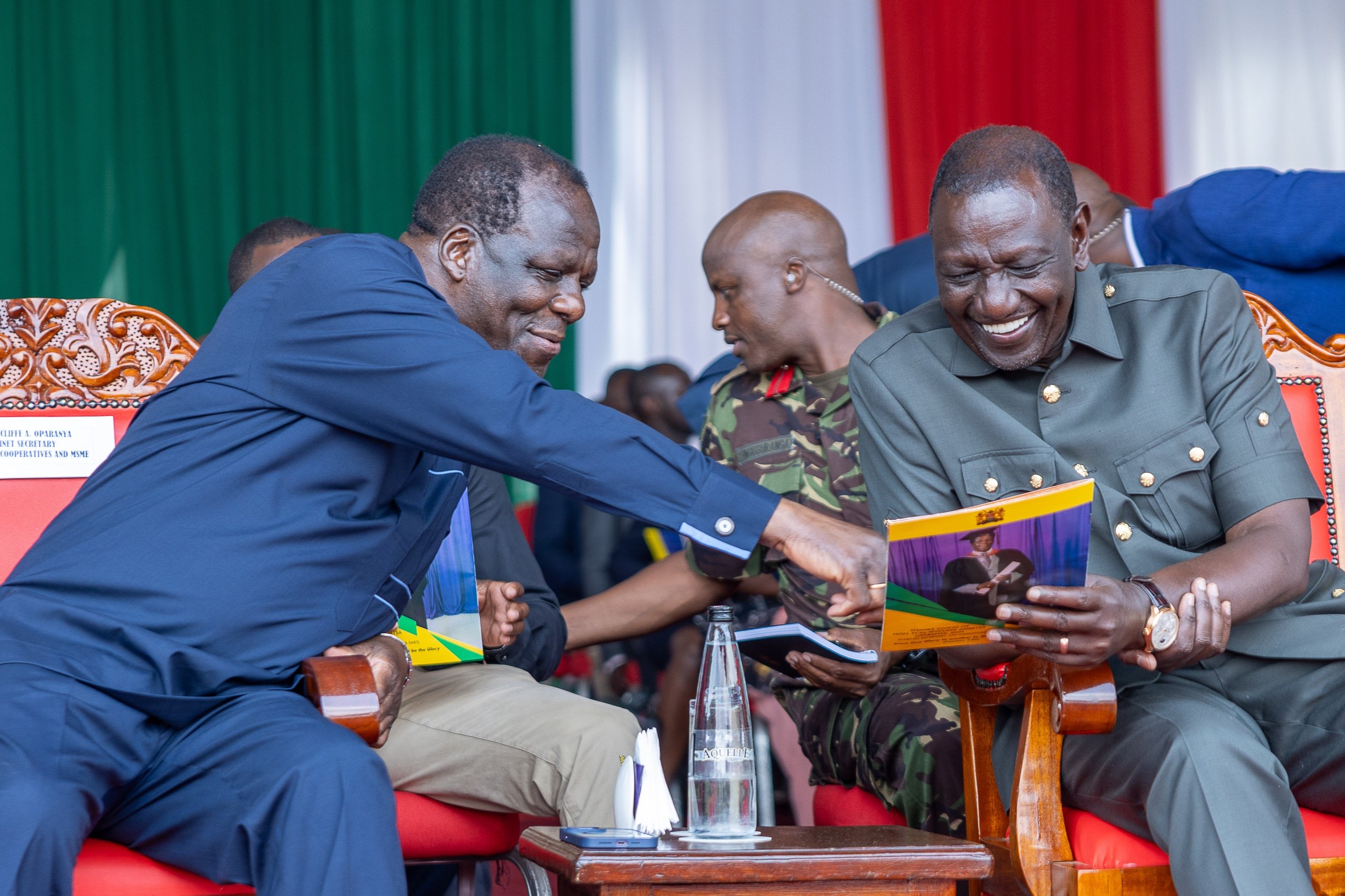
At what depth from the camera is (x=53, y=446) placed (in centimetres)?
262

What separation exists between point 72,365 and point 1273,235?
8.67 ft

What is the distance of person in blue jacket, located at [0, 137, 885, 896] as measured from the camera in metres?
1.64

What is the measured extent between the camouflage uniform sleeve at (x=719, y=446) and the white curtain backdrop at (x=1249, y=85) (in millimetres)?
3467

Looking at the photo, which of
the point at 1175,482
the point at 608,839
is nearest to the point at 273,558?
the point at 608,839

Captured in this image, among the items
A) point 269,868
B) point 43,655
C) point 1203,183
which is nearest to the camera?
point 269,868

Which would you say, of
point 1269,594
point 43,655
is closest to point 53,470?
point 43,655

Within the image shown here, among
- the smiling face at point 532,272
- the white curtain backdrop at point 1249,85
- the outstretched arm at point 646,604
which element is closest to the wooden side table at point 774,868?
the smiling face at point 532,272

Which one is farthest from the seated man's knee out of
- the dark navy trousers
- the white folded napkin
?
the white folded napkin

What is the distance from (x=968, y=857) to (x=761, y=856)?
0.89ft

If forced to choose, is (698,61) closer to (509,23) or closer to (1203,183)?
(509,23)

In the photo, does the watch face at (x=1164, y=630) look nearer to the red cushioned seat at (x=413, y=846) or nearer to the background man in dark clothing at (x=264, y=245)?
the red cushioned seat at (x=413, y=846)

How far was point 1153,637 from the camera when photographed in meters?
1.89

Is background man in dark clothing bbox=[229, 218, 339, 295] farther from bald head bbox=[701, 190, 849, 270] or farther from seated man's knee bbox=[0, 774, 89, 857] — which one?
seated man's knee bbox=[0, 774, 89, 857]

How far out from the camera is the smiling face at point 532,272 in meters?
2.15
